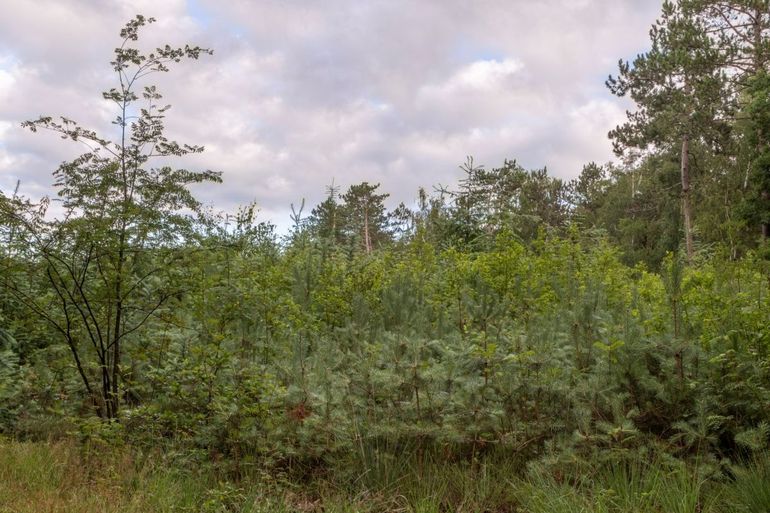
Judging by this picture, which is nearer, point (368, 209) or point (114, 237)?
point (114, 237)

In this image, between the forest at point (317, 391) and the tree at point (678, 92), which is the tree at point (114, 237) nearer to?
the forest at point (317, 391)

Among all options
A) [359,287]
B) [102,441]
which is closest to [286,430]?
[102,441]

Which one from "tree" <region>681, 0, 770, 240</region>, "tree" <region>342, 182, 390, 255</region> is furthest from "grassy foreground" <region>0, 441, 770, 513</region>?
"tree" <region>342, 182, 390, 255</region>

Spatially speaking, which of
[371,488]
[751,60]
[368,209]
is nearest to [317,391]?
[371,488]

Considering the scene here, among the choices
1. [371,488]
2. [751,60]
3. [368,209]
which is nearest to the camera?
[371,488]

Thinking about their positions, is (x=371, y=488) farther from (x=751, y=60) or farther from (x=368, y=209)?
(x=368, y=209)

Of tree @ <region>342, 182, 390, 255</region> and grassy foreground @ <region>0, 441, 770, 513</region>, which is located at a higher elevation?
tree @ <region>342, 182, 390, 255</region>

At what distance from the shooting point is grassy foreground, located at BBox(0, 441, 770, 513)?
9.72 ft

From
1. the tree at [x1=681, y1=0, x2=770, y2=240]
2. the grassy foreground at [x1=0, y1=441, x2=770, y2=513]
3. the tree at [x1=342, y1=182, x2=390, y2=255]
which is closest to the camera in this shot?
the grassy foreground at [x1=0, y1=441, x2=770, y2=513]

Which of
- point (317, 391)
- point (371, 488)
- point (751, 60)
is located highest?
point (751, 60)

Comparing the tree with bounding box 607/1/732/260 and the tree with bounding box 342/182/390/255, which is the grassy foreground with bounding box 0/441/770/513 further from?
the tree with bounding box 342/182/390/255

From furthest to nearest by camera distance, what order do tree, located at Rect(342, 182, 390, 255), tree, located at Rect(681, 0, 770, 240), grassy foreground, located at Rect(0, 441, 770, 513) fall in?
tree, located at Rect(342, 182, 390, 255), tree, located at Rect(681, 0, 770, 240), grassy foreground, located at Rect(0, 441, 770, 513)

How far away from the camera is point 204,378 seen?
390 cm

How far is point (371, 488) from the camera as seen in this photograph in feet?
11.4
